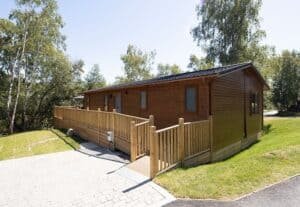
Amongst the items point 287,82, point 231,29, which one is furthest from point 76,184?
point 287,82

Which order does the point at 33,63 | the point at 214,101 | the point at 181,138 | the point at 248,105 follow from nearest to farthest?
the point at 181,138 → the point at 214,101 → the point at 248,105 → the point at 33,63

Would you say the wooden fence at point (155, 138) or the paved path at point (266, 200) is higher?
the wooden fence at point (155, 138)

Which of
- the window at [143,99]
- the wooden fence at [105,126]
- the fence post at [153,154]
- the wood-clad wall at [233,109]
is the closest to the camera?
the fence post at [153,154]

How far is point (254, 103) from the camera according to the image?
16.2 m

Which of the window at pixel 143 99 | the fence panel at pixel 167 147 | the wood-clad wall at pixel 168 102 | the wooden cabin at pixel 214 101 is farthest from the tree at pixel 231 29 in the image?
the fence panel at pixel 167 147

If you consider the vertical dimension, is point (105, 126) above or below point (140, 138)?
above

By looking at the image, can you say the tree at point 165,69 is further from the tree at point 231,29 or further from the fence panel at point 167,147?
the fence panel at point 167,147

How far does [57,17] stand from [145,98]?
16828mm

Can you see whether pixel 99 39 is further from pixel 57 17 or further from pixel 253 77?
pixel 253 77

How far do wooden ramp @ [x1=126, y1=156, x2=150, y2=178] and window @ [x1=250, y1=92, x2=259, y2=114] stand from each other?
29.6ft

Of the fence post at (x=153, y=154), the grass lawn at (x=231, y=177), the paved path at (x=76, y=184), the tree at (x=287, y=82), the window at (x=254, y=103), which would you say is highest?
the tree at (x=287, y=82)

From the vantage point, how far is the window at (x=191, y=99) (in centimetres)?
1167

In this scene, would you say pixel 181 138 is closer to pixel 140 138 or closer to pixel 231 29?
pixel 140 138

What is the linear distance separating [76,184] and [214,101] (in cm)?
635
